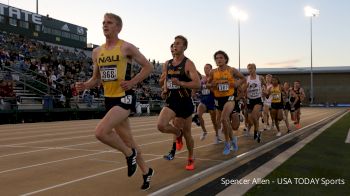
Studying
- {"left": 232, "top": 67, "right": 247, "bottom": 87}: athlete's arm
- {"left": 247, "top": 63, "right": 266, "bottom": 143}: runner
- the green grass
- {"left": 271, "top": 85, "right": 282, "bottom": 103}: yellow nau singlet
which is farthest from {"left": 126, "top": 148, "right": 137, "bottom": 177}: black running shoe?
{"left": 271, "top": 85, "right": 282, "bottom": 103}: yellow nau singlet

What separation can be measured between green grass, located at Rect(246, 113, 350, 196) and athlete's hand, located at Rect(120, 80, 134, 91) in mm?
2094

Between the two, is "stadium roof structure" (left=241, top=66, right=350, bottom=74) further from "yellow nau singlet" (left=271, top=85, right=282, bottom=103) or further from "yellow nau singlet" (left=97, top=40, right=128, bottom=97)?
"yellow nau singlet" (left=97, top=40, right=128, bottom=97)

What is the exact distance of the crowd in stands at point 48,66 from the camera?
28359 millimetres

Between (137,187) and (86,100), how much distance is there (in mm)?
24928

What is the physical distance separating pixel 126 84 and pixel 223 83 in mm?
4776

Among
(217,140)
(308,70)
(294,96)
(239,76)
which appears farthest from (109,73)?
(308,70)

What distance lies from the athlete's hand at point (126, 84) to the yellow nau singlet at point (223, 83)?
4.69m

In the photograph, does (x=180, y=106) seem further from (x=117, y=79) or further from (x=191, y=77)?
(x=117, y=79)

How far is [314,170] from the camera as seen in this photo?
762cm

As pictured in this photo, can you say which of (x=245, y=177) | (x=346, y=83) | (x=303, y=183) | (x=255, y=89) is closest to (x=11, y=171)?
Result: (x=245, y=177)

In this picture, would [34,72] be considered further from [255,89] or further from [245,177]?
[245,177]

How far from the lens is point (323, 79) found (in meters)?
88.7

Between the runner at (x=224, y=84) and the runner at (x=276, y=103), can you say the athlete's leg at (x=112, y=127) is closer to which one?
the runner at (x=224, y=84)

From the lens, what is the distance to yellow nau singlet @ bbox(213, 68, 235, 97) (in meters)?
9.95
